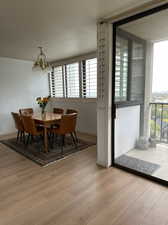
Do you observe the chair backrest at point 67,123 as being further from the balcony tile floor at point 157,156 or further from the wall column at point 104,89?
the balcony tile floor at point 157,156

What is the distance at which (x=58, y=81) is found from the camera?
5715mm

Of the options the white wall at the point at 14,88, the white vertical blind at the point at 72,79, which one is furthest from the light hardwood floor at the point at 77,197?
the white vertical blind at the point at 72,79

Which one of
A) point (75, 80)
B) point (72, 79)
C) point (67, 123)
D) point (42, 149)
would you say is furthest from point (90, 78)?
point (42, 149)

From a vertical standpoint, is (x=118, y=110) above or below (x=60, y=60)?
below

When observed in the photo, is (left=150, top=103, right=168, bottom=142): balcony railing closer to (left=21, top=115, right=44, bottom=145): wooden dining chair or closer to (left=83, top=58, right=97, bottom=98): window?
(left=83, top=58, right=97, bottom=98): window

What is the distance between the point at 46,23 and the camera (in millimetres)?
2479

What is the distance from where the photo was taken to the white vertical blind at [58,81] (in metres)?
5.57

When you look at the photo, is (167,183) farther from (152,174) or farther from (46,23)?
(46,23)

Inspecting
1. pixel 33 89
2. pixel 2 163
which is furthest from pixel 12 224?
pixel 33 89

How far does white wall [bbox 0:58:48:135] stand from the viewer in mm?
4773

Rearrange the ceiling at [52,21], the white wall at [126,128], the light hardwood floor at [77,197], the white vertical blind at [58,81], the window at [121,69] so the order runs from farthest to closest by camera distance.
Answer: the white vertical blind at [58,81]
the white wall at [126,128]
the window at [121,69]
the ceiling at [52,21]
the light hardwood floor at [77,197]

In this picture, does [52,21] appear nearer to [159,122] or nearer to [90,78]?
[90,78]

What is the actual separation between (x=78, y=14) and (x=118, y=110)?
1653 millimetres

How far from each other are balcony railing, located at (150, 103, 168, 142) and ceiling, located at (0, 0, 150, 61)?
2.13 metres
